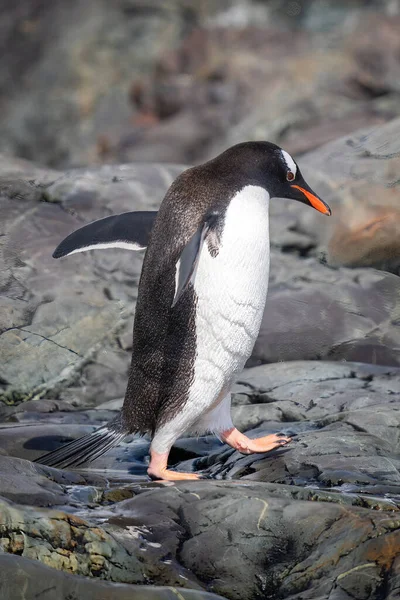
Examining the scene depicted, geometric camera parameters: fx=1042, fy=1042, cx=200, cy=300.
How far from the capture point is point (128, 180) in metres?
6.77

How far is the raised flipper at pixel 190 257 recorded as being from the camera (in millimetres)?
3992

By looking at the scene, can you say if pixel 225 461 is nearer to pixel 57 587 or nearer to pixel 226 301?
pixel 226 301

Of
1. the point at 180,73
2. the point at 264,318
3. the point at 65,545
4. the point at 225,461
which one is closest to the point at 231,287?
the point at 225,461

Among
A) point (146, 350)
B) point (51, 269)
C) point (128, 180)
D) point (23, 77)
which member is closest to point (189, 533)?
point (146, 350)

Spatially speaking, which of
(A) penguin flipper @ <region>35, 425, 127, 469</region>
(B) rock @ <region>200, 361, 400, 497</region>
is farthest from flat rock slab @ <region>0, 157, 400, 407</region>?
(A) penguin flipper @ <region>35, 425, 127, 469</region>

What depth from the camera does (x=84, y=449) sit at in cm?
435

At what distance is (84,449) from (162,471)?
0.38 meters

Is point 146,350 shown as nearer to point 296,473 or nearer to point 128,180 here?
point 296,473

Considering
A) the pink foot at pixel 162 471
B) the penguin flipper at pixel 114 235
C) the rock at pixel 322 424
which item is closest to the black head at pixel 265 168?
the penguin flipper at pixel 114 235

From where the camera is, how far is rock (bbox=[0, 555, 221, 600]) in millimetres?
2734

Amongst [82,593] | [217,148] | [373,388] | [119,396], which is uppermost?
[82,593]

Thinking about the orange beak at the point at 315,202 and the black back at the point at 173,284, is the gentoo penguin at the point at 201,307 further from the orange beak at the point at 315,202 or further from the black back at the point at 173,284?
the orange beak at the point at 315,202

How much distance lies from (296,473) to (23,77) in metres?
9.71

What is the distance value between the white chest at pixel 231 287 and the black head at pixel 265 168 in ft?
0.22
